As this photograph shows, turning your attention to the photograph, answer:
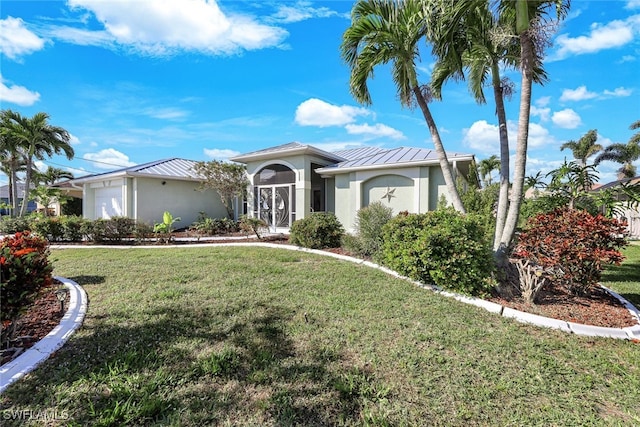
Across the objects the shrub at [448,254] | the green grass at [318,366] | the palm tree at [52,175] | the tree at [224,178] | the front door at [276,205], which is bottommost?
the green grass at [318,366]

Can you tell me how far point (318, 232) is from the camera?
36.2 feet

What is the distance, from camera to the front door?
16.3 metres

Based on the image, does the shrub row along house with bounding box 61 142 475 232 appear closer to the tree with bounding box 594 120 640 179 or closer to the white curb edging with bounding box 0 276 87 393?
the white curb edging with bounding box 0 276 87 393

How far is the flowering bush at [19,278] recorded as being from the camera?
3256 mm

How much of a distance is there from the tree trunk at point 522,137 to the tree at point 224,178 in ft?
46.7

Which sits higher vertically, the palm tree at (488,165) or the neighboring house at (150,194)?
the palm tree at (488,165)

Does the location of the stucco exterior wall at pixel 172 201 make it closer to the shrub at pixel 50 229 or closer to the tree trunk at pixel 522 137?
the shrub at pixel 50 229

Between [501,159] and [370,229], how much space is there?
421cm

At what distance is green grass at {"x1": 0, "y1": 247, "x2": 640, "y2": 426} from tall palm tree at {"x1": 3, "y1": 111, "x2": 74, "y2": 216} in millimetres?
23214

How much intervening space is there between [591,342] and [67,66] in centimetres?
1480

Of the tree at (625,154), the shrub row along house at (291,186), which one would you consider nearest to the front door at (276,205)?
the shrub row along house at (291,186)

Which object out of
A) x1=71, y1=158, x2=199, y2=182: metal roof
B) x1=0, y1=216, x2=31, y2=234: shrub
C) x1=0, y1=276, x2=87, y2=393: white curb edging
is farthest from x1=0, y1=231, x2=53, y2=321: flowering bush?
x1=0, y1=216, x2=31, y2=234: shrub

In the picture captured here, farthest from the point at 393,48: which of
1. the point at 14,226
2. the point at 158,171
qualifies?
the point at 14,226

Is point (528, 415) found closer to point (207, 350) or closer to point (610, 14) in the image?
point (207, 350)
